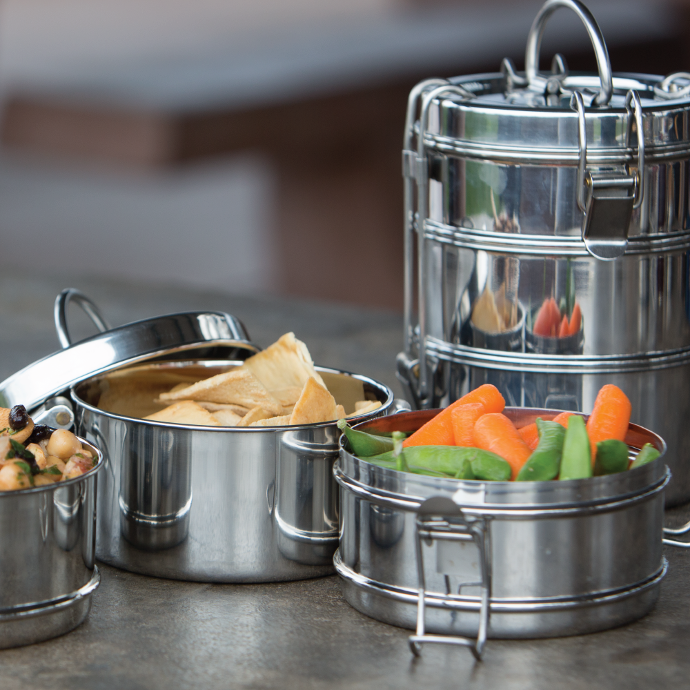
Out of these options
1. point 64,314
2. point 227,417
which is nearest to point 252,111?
point 64,314

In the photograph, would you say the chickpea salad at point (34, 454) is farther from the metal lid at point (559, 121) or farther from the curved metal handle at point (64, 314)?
the metal lid at point (559, 121)

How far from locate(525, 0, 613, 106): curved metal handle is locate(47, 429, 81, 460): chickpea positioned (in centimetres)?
67

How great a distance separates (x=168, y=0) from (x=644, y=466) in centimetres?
529

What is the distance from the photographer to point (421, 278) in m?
1.38

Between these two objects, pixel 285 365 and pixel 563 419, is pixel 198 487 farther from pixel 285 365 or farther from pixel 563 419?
pixel 563 419

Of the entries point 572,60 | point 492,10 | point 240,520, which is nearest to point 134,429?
point 240,520

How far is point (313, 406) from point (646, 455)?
32cm

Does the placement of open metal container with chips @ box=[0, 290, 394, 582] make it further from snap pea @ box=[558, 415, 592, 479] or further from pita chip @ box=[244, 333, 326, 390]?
snap pea @ box=[558, 415, 592, 479]

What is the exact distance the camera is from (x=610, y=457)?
1.00m

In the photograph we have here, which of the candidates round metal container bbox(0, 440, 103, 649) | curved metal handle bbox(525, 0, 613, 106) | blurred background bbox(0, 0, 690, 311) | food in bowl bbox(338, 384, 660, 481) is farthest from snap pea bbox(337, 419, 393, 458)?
blurred background bbox(0, 0, 690, 311)

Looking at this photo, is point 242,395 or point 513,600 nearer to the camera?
point 513,600

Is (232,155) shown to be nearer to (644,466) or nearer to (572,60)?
(572,60)

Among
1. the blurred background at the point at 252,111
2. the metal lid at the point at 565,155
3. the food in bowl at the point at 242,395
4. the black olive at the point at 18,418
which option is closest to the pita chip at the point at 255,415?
the food in bowl at the point at 242,395

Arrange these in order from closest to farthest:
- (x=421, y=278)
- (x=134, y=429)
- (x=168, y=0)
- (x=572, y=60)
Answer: (x=134, y=429) → (x=421, y=278) → (x=572, y=60) → (x=168, y=0)
